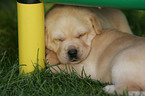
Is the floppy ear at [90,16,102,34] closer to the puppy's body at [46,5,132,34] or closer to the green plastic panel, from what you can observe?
the puppy's body at [46,5,132,34]

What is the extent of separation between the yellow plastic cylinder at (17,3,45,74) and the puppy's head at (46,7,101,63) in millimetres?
251

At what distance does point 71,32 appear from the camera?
330cm

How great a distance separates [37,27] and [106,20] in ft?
4.13

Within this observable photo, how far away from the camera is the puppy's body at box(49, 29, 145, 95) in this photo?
8.86 ft

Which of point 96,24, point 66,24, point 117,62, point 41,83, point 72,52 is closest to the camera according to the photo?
point 117,62

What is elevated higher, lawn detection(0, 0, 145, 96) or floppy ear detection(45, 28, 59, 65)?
floppy ear detection(45, 28, 59, 65)

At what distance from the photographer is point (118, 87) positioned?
108 inches

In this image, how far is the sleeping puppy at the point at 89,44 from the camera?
2.93 m

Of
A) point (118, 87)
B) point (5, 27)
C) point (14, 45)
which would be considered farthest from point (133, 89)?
point (5, 27)

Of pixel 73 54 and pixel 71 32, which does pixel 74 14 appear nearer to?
pixel 71 32

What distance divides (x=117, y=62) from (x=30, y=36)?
1.05 m

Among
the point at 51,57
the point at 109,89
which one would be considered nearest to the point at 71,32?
the point at 51,57

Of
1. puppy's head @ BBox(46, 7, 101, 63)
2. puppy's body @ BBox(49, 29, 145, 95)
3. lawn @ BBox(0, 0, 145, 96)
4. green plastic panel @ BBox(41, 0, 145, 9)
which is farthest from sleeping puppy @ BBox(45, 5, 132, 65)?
green plastic panel @ BBox(41, 0, 145, 9)

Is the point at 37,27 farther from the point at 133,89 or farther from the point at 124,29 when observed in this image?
the point at 124,29
